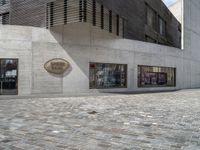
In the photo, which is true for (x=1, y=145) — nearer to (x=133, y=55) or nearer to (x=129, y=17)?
(x=133, y=55)

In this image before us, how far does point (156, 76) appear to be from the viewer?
30.9m

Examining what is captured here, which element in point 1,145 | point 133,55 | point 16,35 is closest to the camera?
point 1,145

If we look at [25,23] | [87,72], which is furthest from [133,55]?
[25,23]

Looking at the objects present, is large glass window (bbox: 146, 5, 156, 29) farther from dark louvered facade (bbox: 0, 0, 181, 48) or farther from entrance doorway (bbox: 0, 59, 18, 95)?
entrance doorway (bbox: 0, 59, 18, 95)

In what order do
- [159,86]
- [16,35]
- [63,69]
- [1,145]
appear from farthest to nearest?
[159,86] → [63,69] → [16,35] → [1,145]

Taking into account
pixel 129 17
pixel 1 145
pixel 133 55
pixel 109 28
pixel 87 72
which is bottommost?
pixel 1 145

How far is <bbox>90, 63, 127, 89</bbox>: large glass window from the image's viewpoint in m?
23.3

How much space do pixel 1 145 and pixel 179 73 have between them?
104ft

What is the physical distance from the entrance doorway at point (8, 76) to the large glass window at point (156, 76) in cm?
1265

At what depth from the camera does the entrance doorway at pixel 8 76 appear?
1978 centimetres

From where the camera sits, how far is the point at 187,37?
1544 inches

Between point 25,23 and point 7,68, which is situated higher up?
point 25,23

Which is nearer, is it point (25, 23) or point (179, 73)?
point (25, 23)

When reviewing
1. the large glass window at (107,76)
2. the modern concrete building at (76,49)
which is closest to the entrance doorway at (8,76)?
the modern concrete building at (76,49)
